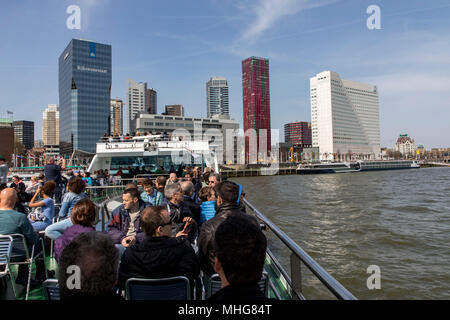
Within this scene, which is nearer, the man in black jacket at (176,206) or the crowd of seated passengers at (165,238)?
the crowd of seated passengers at (165,238)

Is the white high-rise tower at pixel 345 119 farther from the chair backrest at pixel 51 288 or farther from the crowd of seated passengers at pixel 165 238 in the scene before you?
the chair backrest at pixel 51 288

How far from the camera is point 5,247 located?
3.60 meters

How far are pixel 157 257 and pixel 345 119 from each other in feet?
556

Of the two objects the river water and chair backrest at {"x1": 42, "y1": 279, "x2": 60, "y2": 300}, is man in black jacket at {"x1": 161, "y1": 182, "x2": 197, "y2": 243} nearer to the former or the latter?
chair backrest at {"x1": 42, "y1": 279, "x2": 60, "y2": 300}

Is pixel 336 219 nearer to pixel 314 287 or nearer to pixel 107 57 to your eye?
Result: pixel 314 287

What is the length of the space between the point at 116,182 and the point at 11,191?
32.6ft

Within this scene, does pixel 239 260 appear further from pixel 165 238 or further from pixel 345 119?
pixel 345 119

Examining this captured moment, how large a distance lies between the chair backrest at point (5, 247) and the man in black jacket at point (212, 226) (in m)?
2.30

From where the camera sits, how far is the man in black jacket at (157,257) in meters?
2.48

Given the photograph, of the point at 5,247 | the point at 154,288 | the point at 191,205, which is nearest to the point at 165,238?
the point at 154,288

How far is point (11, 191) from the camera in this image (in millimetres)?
3887

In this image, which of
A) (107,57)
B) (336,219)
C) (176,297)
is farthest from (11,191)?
(107,57)

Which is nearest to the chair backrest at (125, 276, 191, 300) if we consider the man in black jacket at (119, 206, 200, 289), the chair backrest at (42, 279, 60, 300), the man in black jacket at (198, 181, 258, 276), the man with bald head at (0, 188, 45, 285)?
the man in black jacket at (119, 206, 200, 289)

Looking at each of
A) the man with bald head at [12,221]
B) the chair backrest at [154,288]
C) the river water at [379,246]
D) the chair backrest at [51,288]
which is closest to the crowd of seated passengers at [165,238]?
the chair backrest at [154,288]
